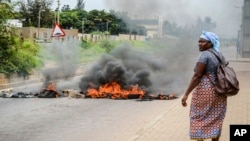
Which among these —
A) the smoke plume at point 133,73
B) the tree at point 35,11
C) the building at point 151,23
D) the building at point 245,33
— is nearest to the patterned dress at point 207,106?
the smoke plume at point 133,73

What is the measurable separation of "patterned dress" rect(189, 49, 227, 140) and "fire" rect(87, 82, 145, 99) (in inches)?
326

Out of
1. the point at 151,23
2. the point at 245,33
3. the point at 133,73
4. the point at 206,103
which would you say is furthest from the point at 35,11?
the point at 206,103

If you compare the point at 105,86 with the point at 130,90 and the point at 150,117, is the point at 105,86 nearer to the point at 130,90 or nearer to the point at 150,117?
the point at 130,90

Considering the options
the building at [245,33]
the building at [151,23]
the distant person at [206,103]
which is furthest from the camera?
the building at [245,33]

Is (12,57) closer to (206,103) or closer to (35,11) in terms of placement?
(206,103)

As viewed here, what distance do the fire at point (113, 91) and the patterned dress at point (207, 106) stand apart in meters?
8.27

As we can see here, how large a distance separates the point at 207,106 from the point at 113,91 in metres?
8.93

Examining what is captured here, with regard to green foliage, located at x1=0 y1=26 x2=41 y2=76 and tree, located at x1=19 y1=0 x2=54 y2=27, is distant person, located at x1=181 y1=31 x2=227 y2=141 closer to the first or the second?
green foliage, located at x1=0 y1=26 x2=41 y2=76

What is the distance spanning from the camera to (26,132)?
28.4 feet

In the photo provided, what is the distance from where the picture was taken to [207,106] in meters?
5.95

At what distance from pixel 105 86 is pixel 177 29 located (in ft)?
40.6

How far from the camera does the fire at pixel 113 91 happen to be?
47.1 feet

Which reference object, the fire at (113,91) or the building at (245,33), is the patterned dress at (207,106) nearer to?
the fire at (113,91)

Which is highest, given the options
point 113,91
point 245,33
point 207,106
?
point 245,33
